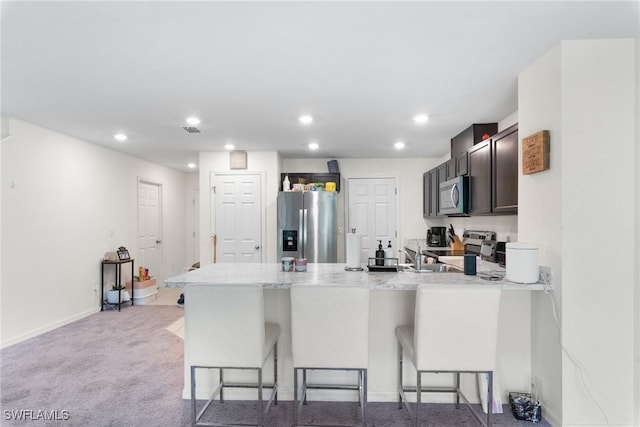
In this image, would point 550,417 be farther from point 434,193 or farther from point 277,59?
point 434,193

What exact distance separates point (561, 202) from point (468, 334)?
92 centimetres

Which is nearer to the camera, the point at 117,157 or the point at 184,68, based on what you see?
the point at 184,68

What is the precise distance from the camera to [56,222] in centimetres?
403

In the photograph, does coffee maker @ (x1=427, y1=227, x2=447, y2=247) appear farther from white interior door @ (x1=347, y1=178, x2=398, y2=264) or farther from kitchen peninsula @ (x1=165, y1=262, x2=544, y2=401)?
kitchen peninsula @ (x1=165, y1=262, x2=544, y2=401)

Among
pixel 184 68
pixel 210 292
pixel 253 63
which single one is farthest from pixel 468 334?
pixel 184 68

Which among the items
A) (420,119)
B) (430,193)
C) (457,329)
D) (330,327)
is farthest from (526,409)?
(430,193)

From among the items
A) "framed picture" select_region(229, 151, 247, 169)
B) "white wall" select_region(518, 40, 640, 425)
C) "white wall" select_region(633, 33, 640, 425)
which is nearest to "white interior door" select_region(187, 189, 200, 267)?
"framed picture" select_region(229, 151, 247, 169)

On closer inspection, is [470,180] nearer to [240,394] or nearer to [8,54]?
[240,394]

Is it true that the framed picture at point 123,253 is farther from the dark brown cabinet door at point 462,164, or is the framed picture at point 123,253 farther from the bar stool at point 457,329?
the dark brown cabinet door at point 462,164

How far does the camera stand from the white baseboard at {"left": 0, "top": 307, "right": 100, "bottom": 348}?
11.2 feet

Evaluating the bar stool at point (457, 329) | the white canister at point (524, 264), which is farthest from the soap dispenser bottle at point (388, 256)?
the white canister at point (524, 264)

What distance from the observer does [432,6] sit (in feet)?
5.44

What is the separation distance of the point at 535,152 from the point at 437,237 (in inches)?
118

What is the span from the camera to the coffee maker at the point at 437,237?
502cm
